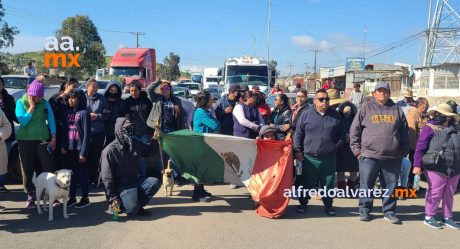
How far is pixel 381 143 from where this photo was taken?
17.8ft

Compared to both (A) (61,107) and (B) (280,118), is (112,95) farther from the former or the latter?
(B) (280,118)

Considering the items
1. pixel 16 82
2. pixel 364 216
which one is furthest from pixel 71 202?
pixel 16 82

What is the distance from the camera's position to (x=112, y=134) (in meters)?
6.90

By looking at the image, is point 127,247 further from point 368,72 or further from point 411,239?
point 368,72

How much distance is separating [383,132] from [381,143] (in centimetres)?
15

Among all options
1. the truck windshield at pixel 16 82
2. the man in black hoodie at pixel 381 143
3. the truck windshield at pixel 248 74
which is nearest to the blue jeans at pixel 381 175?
the man in black hoodie at pixel 381 143

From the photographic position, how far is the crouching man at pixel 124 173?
5535 mm

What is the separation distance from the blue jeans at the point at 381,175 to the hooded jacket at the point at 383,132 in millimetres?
127

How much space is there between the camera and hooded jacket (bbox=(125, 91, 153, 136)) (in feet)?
22.1

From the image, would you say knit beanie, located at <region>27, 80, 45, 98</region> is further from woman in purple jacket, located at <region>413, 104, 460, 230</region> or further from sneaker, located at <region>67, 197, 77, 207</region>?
woman in purple jacket, located at <region>413, 104, 460, 230</region>

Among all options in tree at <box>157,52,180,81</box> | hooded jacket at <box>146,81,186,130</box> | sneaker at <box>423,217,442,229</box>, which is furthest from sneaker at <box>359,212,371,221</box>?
tree at <box>157,52,180,81</box>

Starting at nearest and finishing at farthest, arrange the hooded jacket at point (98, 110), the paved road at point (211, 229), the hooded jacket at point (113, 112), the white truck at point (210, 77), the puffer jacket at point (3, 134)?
1. the paved road at point (211, 229)
2. the puffer jacket at point (3, 134)
3. the hooded jacket at point (98, 110)
4. the hooded jacket at point (113, 112)
5. the white truck at point (210, 77)

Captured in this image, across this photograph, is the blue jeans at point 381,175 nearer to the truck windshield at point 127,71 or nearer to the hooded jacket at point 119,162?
the hooded jacket at point 119,162

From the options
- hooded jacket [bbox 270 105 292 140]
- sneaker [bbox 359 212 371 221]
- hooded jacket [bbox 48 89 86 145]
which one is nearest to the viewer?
sneaker [bbox 359 212 371 221]
